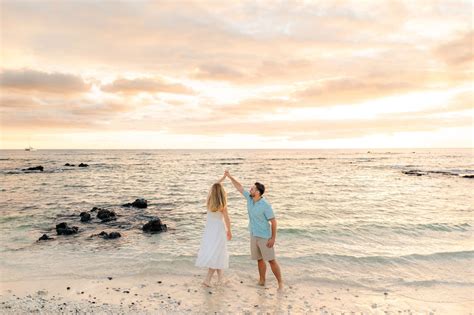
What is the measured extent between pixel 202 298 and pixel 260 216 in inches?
93.8

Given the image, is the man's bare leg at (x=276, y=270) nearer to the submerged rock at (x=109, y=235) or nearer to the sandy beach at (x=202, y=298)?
the sandy beach at (x=202, y=298)

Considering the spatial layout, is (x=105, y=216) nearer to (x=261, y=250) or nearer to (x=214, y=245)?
(x=214, y=245)

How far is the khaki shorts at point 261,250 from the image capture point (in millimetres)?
8587

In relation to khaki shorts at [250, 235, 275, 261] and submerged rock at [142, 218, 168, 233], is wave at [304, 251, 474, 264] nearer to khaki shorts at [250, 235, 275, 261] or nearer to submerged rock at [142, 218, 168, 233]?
khaki shorts at [250, 235, 275, 261]

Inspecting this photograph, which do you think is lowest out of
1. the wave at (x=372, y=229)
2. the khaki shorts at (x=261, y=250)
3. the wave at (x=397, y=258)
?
the wave at (x=372, y=229)

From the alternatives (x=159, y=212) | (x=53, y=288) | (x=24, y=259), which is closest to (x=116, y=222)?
(x=159, y=212)

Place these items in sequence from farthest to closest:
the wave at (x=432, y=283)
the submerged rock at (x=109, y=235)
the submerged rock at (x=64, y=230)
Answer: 1. the submerged rock at (x=64, y=230)
2. the submerged rock at (x=109, y=235)
3. the wave at (x=432, y=283)

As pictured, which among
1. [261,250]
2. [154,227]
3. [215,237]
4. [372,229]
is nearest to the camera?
[261,250]

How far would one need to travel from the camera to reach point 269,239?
8.50 metres

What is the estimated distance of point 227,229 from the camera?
28.5 ft

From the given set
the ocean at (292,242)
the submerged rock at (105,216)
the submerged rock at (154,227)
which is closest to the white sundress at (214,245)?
the ocean at (292,242)

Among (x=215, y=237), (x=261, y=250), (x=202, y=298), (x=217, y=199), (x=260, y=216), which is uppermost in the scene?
(x=217, y=199)

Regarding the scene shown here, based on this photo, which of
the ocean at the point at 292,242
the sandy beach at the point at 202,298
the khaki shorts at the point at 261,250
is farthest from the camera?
the ocean at the point at 292,242

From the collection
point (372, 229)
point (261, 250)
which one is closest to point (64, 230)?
point (261, 250)
